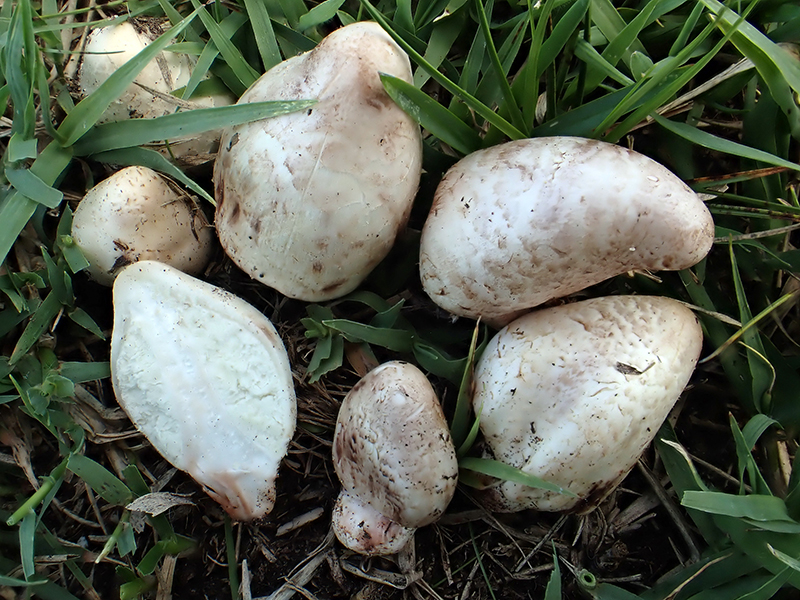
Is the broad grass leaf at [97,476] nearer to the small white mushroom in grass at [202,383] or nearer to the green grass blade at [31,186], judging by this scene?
the small white mushroom in grass at [202,383]

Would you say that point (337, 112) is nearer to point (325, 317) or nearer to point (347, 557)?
point (325, 317)

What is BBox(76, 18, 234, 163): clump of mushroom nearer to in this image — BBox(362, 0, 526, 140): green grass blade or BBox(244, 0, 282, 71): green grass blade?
BBox(244, 0, 282, 71): green grass blade

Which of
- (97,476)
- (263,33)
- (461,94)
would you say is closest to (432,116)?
(461,94)

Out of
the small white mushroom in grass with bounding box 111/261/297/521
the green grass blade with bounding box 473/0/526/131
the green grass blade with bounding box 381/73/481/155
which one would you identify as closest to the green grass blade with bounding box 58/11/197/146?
the small white mushroom in grass with bounding box 111/261/297/521

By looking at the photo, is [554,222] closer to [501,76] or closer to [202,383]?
[501,76]

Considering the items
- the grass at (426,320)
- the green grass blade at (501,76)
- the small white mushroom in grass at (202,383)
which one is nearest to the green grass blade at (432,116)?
the grass at (426,320)

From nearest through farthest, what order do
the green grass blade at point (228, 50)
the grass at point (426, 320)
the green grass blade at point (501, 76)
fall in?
the green grass blade at point (501, 76) → the grass at point (426, 320) → the green grass blade at point (228, 50)
